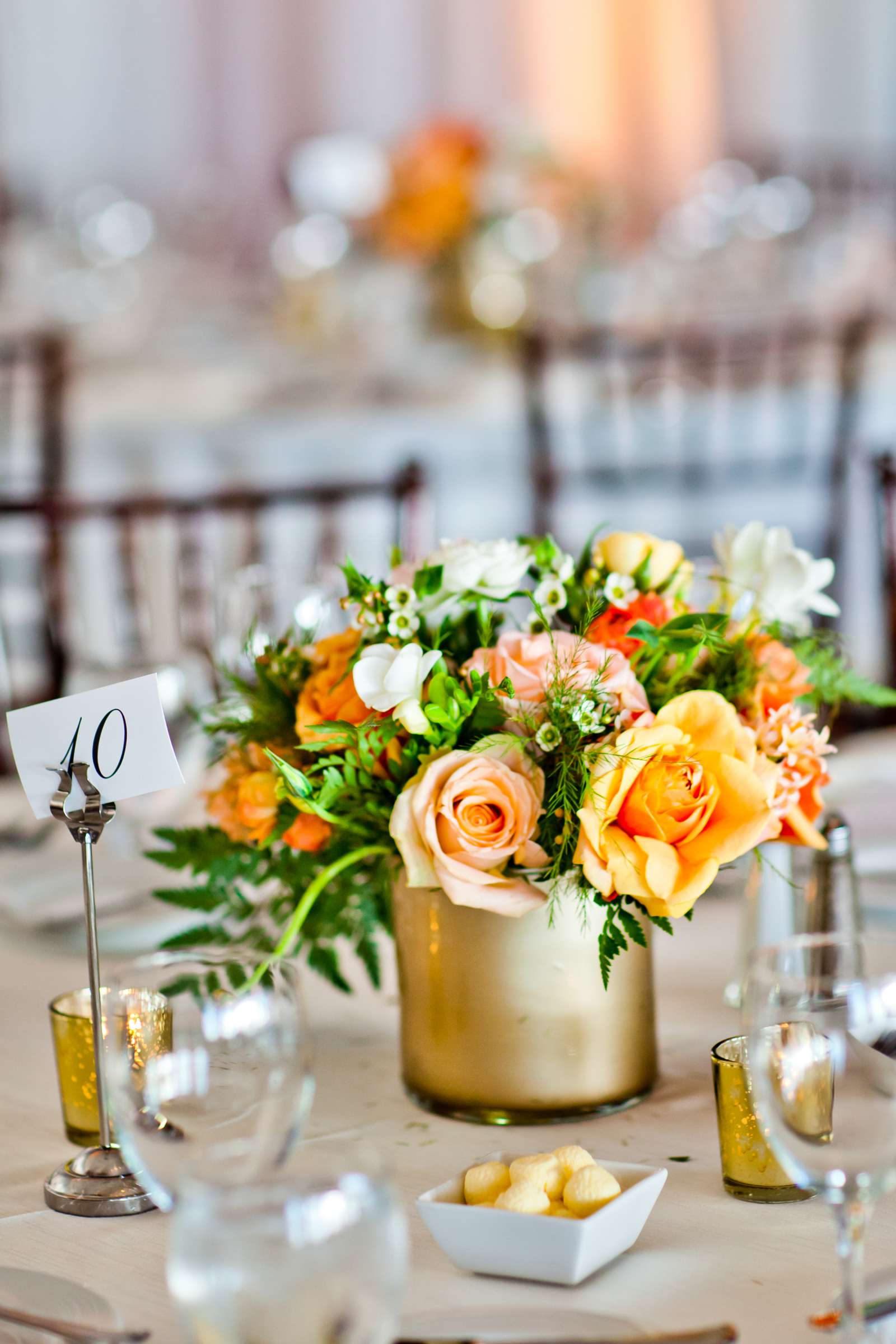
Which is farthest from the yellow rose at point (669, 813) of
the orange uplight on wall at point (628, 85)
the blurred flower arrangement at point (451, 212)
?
the orange uplight on wall at point (628, 85)

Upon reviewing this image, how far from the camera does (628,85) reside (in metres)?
4.87

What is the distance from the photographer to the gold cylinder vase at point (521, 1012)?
73cm

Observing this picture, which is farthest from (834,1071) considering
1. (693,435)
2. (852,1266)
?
(693,435)

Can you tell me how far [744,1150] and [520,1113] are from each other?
0.40 feet

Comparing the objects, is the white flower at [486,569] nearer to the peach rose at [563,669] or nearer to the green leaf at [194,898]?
the peach rose at [563,669]

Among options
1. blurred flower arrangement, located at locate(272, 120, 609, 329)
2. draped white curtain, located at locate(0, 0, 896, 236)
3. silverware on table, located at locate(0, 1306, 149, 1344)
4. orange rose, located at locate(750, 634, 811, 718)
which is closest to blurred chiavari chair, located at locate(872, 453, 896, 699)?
orange rose, located at locate(750, 634, 811, 718)

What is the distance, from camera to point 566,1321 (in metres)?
0.53

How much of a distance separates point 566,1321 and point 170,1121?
0.17m

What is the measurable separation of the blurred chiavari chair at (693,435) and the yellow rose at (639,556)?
1.57 m

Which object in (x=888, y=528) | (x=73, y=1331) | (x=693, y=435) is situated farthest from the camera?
(x=693, y=435)

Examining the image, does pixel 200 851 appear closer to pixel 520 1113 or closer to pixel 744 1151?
pixel 520 1113

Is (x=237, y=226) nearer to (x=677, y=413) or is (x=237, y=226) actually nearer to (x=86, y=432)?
(x=86, y=432)

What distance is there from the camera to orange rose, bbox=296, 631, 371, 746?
2.40 feet

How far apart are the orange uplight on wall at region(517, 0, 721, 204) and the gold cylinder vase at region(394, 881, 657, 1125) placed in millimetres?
4446
